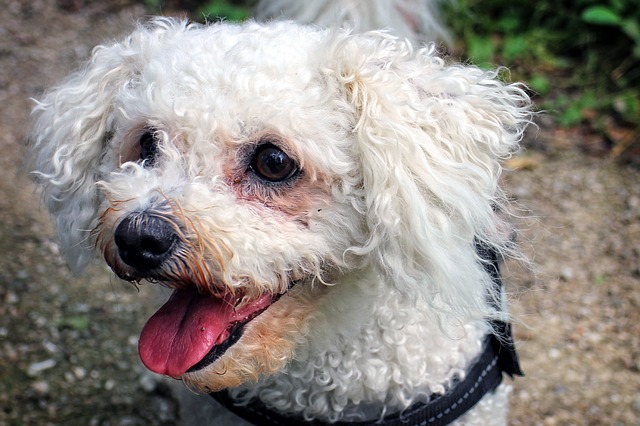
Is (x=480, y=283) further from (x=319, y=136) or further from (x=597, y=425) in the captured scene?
(x=597, y=425)

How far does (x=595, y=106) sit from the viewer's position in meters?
4.10

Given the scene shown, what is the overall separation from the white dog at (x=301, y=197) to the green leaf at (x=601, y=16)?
2700 millimetres

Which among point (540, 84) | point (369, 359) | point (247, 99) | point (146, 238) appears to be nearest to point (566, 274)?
point (540, 84)

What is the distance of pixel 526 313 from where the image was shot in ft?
10.4

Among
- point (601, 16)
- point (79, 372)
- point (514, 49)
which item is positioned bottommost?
point (79, 372)

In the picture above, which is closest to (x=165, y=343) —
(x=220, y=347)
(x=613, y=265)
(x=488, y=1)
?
(x=220, y=347)

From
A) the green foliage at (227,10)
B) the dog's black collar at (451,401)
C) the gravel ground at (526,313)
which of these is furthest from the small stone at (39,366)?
the green foliage at (227,10)

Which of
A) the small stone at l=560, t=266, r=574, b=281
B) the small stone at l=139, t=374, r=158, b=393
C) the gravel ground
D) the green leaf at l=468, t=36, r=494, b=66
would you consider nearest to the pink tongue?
the gravel ground

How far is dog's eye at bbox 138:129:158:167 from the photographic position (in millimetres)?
1760

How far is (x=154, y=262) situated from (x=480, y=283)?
27.7 inches

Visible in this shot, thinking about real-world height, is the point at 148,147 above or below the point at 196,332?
above

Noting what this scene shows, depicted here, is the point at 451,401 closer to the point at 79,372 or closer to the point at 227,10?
the point at 79,372

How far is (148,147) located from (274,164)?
0.34 metres

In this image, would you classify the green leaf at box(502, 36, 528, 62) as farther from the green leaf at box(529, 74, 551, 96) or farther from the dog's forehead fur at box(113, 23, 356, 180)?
the dog's forehead fur at box(113, 23, 356, 180)
